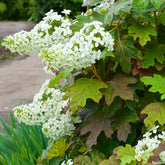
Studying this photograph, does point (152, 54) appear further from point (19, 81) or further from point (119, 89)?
point (19, 81)

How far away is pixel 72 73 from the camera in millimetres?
1483

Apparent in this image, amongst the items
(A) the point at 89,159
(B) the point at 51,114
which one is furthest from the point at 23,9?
(A) the point at 89,159

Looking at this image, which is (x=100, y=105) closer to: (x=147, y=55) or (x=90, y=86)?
(x=90, y=86)

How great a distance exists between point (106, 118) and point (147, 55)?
351 mm

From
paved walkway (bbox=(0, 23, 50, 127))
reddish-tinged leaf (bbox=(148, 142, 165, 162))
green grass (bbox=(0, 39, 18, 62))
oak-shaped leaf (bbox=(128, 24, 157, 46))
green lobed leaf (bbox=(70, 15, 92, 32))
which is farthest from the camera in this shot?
green grass (bbox=(0, 39, 18, 62))

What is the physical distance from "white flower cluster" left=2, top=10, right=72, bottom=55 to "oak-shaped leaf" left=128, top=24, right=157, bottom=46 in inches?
12.3

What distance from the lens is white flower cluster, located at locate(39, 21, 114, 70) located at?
3.96ft

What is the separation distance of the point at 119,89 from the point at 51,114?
21.3 inches

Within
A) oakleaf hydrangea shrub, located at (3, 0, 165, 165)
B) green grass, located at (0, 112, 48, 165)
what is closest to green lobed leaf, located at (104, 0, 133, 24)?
oakleaf hydrangea shrub, located at (3, 0, 165, 165)

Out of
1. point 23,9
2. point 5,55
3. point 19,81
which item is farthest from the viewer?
point 23,9

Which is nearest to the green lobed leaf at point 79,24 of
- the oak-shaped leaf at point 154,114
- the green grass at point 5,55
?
the oak-shaped leaf at point 154,114

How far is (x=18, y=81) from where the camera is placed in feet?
21.3

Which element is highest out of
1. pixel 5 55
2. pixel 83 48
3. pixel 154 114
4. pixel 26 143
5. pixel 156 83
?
pixel 83 48

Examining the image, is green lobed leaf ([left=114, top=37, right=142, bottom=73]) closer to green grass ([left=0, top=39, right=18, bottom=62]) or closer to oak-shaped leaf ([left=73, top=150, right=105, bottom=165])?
oak-shaped leaf ([left=73, top=150, right=105, bottom=165])
